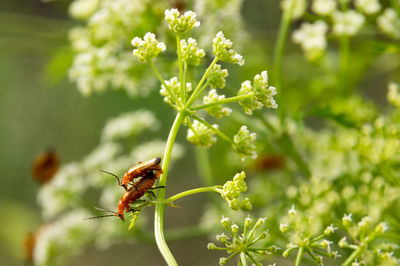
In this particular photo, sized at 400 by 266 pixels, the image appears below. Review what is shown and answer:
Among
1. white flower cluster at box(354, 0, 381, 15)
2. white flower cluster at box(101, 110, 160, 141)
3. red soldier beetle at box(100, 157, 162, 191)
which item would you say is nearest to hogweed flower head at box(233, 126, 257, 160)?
red soldier beetle at box(100, 157, 162, 191)

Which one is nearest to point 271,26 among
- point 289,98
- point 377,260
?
point 289,98

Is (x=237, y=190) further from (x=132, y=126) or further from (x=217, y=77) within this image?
→ (x=132, y=126)

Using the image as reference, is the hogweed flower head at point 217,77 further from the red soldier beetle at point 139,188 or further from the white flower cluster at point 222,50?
the red soldier beetle at point 139,188

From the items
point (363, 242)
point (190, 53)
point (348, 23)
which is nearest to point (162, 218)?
point (190, 53)

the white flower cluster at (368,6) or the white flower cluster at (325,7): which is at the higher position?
the white flower cluster at (325,7)

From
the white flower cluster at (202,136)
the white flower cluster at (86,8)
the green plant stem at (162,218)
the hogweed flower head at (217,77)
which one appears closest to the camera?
the green plant stem at (162,218)

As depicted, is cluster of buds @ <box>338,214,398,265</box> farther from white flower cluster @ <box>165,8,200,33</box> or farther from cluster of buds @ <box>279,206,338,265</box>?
white flower cluster @ <box>165,8,200,33</box>

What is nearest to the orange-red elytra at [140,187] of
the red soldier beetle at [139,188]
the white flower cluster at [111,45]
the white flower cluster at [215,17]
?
the red soldier beetle at [139,188]
